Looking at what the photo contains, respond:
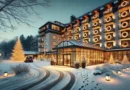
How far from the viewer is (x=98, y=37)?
3534 cm

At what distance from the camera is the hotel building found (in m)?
21.6

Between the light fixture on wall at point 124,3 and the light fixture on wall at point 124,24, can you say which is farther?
the light fixture on wall at point 124,3

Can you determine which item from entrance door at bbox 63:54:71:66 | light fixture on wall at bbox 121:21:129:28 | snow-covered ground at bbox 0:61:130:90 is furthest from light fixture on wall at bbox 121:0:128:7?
snow-covered ground at bbox 0:61:130:90

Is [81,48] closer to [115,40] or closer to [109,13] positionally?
[115,40]

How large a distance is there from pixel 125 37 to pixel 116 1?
11.6 metres

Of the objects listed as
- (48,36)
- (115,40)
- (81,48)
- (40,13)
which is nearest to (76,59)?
(81,48)

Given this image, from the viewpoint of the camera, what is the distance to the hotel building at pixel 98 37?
2164 cm

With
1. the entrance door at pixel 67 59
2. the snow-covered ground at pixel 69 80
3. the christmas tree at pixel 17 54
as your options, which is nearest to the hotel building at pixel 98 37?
the entrance door at pixel 67 59

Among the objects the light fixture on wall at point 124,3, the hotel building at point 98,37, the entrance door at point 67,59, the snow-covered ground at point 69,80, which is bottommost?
the snow-covered ground at point 69,80

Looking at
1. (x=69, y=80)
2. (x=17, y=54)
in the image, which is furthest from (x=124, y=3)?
(x=17, y=54)

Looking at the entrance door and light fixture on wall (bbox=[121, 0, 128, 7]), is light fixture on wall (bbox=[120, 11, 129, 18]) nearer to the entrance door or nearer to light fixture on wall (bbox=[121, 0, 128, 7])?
light fixture on wall (bbox=[121, 0, 128, 7])

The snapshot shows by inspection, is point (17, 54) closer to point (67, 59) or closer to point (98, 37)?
point (67, 59)

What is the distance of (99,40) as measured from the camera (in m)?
34.6

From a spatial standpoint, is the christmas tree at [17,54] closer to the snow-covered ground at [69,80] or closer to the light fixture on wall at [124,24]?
the snow-covered ground at [69,80]
